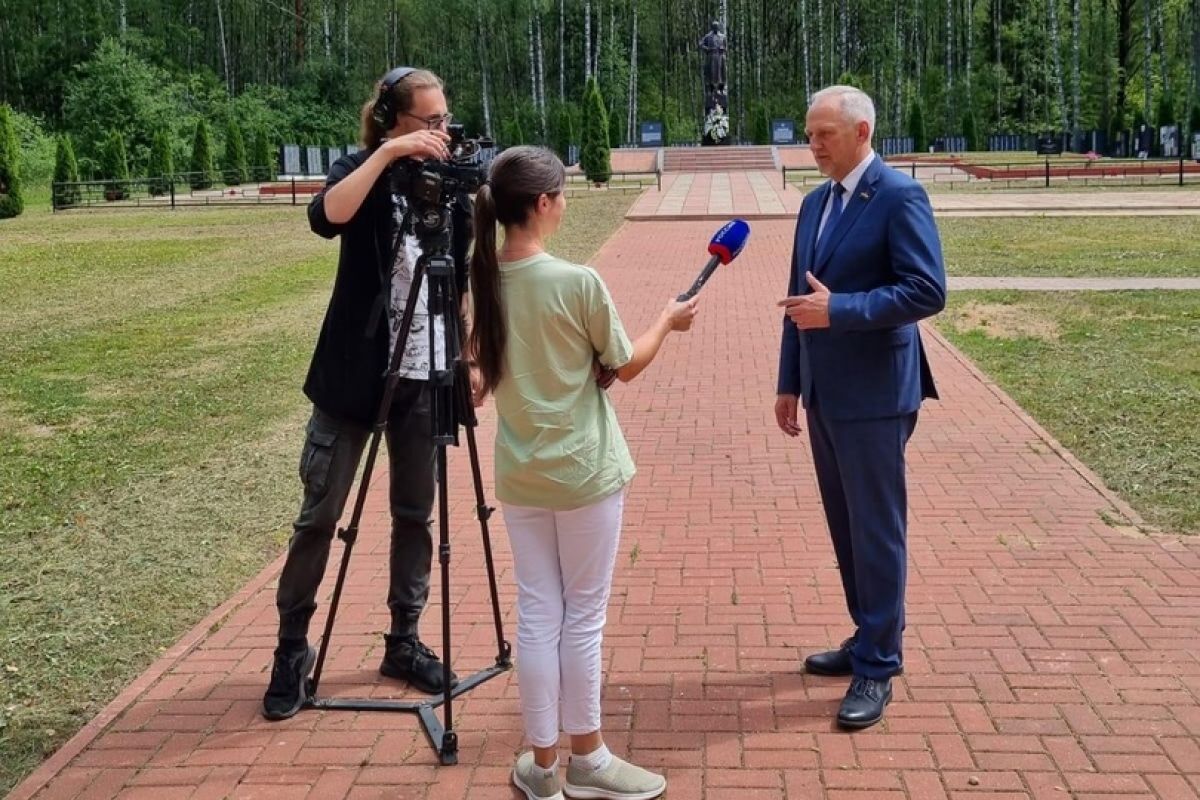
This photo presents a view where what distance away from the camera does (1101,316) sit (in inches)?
464

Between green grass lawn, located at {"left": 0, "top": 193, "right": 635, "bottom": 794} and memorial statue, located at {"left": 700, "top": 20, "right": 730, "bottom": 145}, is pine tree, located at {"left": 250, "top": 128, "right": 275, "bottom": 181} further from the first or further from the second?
green grass lawn, located at {"left": 0, "top": 193, "right": 635, "bottom": 794}

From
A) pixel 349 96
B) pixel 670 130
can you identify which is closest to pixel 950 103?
pixel 670 130

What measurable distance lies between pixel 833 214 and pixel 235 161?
43.6m

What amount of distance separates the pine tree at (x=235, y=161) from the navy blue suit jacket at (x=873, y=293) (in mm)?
42591

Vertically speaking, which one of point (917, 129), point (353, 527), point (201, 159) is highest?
point (917, 129)

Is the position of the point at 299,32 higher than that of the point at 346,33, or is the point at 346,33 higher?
the point at 299,32

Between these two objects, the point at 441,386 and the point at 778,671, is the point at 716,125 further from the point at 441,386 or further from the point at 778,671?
the point at 441,386

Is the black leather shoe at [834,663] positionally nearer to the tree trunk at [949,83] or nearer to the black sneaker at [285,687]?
the black sneaker at [285,687]

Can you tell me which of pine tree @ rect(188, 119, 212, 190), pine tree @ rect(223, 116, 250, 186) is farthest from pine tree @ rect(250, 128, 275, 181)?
pine tree @ rect(188, 119, 212, 190)

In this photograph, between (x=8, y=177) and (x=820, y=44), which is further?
(x=820, y=44)

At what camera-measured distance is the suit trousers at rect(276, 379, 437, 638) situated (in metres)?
3.64

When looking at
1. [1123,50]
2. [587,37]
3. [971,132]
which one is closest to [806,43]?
[971,132]

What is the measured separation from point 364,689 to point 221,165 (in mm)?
45461

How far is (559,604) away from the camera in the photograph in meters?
3.14
